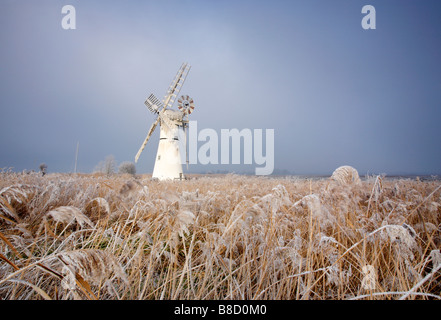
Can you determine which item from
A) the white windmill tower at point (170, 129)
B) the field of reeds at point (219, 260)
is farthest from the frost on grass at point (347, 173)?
the white windmill tower at point (170, 129)

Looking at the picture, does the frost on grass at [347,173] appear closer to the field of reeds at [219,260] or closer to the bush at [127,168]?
the field of reeds at [219,260]

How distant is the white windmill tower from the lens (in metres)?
18.6

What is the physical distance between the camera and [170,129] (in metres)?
19.3

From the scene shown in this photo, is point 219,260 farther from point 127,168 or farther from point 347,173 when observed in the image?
point 127,168

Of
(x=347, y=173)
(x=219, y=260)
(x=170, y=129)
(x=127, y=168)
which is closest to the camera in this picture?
(x=219, y=260)

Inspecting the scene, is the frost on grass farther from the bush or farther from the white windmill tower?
the bush

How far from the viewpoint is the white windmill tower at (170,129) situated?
1864 centimetres

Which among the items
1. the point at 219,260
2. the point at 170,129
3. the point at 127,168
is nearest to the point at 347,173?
the point at 219,260

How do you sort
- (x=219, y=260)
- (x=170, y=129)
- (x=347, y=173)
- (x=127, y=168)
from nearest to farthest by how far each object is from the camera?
1. (x=219, y=260)
2. (x=347, y=173)
3. (x=170, y=129)
4. (x=127, y=168)

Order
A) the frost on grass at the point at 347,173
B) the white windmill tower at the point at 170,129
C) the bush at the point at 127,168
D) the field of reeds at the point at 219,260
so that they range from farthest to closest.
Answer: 1. the bush at the point at 127,168
2. the white windmill tower at the point at 170,129
3. the frost on grass at the point at 347,173
4. the field of reeds at the point at 219,260

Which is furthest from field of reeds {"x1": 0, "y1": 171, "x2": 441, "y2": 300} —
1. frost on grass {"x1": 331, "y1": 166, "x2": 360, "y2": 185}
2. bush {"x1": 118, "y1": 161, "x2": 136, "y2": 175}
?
bush {"x1": 118, "y1": 161, "x2": 136, "y2": 175}
